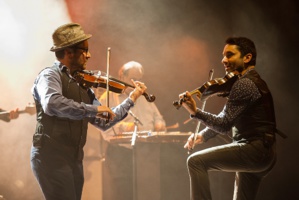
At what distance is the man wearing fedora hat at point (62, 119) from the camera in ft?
10.3

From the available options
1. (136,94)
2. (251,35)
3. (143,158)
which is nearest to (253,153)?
(136,94)

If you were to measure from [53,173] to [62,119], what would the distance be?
419 millimetres

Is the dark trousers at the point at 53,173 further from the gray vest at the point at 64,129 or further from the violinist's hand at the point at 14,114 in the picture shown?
the violinist's hand at the point at 14,114

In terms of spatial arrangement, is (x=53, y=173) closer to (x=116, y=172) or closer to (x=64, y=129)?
(x=64, y=129)

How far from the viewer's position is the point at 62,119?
3.28m

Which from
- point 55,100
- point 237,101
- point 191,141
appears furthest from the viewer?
point 191,141

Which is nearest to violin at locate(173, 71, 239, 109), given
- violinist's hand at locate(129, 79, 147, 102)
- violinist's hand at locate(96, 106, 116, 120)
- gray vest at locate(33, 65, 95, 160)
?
violinist's hand at locate(129, 79, 147, 102)

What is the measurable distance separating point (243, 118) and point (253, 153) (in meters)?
0.32

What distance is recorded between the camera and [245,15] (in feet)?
22.7

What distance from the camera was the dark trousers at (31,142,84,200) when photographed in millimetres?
3154

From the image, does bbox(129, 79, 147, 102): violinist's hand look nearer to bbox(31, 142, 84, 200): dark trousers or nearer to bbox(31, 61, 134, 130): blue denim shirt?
bbox(31, 61, 134, 130): blue denim shirt

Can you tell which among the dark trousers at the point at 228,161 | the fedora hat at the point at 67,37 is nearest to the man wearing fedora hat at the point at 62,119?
the fedora hat at the point at 67,37

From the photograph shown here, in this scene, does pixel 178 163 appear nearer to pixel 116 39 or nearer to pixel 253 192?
pixel 253 192

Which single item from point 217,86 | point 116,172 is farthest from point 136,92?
point 116,172
